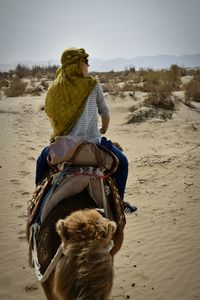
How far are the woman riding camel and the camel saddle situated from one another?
0.69 ft

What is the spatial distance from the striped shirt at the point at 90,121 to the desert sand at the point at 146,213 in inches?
79.9

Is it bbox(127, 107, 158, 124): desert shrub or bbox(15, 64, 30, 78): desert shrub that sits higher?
bbox(15, 64, 30, 78): desert shrub

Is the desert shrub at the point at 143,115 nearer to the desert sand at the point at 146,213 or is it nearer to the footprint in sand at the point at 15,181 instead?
the desert sand at the point at 146,213

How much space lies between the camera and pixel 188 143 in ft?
32.4

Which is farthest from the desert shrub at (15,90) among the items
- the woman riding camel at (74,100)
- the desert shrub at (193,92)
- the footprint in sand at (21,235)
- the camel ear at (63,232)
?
the camel ear at (63,232)

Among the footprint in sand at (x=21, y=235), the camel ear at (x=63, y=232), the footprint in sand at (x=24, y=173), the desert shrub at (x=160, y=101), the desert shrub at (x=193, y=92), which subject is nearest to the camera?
the camel ear at (x=63, y=232)

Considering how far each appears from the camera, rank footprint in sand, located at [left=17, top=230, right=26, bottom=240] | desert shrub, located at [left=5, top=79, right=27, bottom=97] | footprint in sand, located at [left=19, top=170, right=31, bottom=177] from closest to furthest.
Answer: footprint in sand, located at [left=17, top=230, right=26, bottom=240] < footprint in sand, located at [left=19, top=170, right=31, bottom=177] < desert shrub, located at [left=5, top=79, right=27, bottom=97]

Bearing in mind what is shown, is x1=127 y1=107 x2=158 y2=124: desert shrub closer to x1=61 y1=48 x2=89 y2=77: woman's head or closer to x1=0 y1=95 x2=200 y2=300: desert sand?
x1=0 y1=95 x2=200 y2=300: desert sand

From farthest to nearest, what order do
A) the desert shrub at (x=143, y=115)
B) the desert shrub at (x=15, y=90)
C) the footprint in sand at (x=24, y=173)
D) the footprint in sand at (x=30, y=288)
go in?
the desert shrub at (x=15, y=90), the desert shrub at (x=143, y=115), the footprint in sand at (x=24, y=173), the footprint in sand at (x=30, y=288)

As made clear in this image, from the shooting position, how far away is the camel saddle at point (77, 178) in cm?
275

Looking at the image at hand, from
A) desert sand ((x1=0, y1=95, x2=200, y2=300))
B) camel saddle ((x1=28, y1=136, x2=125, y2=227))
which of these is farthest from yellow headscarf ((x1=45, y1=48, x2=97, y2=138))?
desert sand ((x1=0, y1=95, x2=200, y2=300))

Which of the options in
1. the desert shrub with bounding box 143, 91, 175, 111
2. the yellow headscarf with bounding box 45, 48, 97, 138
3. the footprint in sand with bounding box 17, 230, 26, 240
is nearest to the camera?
the yellow headscarf with bounding box 45, 48, 97, 138

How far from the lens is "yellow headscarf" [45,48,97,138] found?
299 centimetres

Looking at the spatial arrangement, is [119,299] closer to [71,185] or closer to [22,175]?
[71,185]
